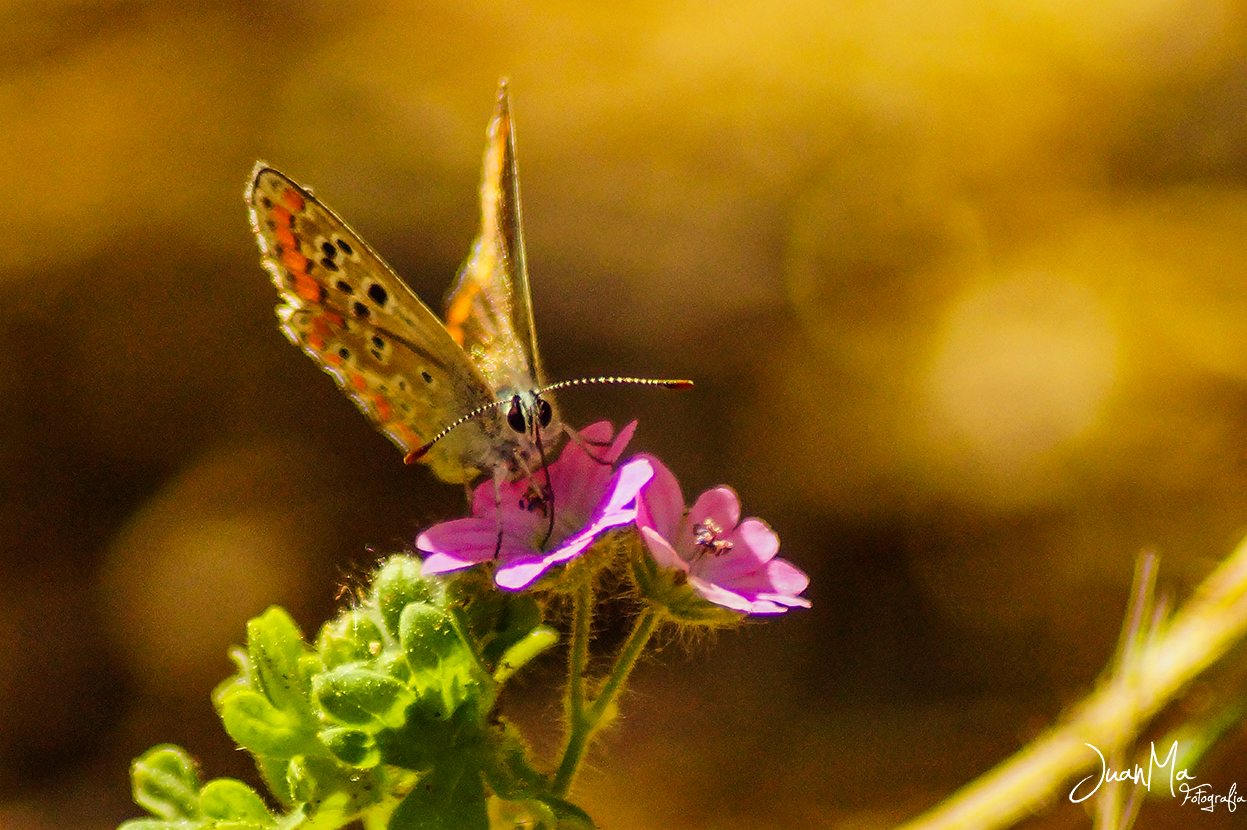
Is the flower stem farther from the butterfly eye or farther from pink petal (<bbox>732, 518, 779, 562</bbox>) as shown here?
the butterfly eye

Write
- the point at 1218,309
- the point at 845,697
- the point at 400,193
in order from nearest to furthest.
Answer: the point at 845,697 < the point at 1218,309 < the point at 400,193

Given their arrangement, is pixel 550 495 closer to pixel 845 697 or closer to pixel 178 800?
pixel 178 800

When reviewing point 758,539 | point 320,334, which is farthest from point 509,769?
point 320,334

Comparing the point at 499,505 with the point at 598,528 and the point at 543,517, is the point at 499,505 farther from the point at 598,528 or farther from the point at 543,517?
the point at 598,528

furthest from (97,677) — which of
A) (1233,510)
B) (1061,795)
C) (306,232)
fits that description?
(1233,510)

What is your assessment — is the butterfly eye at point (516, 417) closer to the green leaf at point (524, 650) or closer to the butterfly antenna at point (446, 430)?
the butterfly antenna at point (446, 430)
